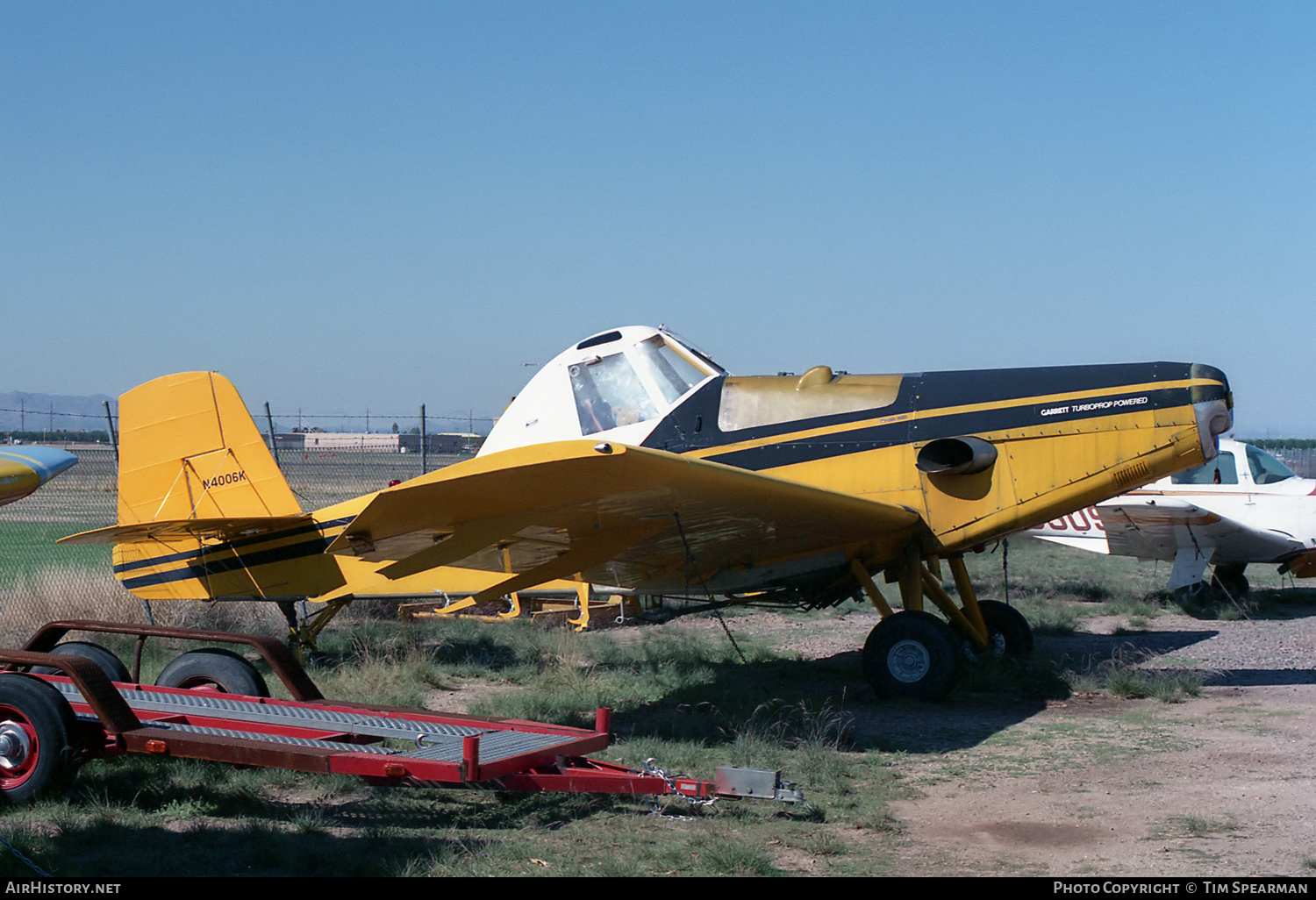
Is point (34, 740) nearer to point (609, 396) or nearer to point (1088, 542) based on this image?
point (609, 396)

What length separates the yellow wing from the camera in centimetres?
543

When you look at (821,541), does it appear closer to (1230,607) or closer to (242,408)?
(242,408)

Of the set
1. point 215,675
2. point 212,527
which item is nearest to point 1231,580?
point 212,527

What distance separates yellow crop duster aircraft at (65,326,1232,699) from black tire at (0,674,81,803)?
65.8 inches

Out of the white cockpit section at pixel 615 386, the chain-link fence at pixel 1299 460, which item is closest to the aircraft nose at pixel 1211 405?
the white cockpit section at pixel 615 386

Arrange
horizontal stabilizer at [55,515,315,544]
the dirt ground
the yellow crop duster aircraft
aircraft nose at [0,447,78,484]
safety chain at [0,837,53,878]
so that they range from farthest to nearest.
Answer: horizontal stabilizer at [55,515,315,544] → the yellow crop duster aircraft → aircraft nose at [0,447,78,484] → the dirt ground → safety chain at [0,837,53,878]

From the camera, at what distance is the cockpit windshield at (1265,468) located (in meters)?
14.3

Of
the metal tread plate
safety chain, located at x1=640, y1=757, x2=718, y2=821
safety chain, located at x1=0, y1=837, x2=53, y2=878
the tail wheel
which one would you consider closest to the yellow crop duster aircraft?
the metal tread plate

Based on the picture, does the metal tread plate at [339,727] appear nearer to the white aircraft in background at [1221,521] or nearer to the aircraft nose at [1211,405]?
the aircraft nose at [1211,405]

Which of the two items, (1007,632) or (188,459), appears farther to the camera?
(1007,632)

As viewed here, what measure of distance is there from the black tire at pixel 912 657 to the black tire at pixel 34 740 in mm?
5133

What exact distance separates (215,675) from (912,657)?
4660 millimetres

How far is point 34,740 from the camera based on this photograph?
5035mm

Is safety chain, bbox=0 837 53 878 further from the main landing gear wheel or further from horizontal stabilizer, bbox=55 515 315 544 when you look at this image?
the main landing gear wheel
